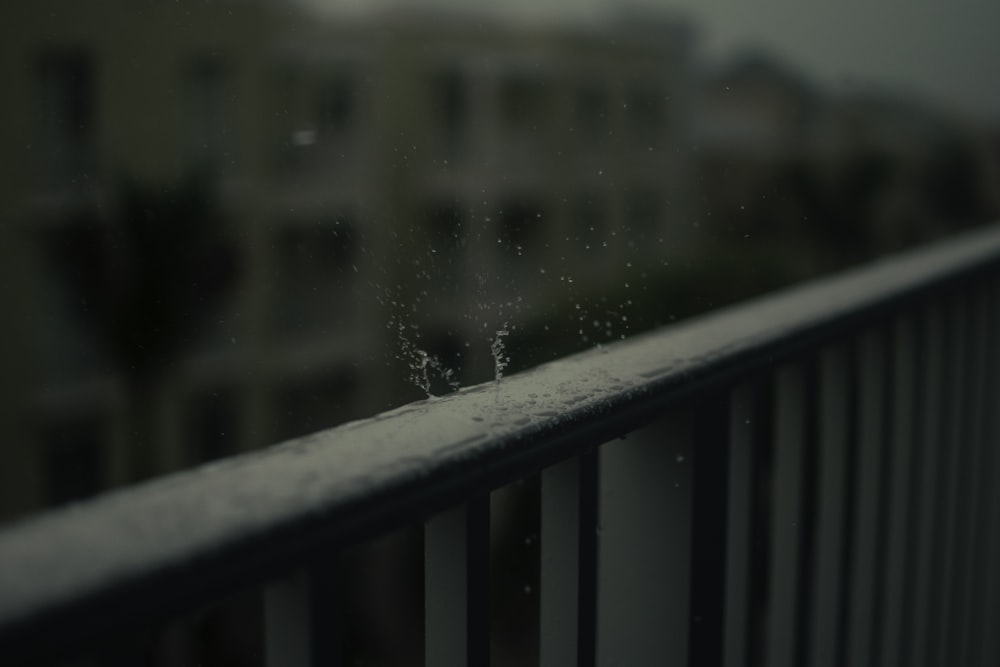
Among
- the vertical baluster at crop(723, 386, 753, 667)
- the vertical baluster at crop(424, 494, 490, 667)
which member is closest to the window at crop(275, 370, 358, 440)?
the vertical baluster at crop(723, 386, 753, 667)

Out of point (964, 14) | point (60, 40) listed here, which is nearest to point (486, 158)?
point (60, 40)

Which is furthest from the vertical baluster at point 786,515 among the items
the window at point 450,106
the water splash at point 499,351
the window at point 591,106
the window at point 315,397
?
the window at point 315,397

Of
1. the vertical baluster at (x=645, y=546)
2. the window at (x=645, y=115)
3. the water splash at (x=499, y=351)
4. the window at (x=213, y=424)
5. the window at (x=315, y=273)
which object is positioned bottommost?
the window at (x=213, y=424)

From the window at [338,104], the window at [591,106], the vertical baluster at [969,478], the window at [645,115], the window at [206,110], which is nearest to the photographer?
the vertical baluster at [969,478]

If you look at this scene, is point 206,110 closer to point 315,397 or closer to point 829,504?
point 315,397

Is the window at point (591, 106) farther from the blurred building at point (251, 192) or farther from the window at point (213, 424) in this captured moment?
the window at point (213, 424)

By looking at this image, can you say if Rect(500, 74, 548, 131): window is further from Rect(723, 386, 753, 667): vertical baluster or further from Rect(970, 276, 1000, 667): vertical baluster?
Rect(723, 386, 753, 667): vertical baluster

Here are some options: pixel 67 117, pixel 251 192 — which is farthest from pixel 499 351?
pixel 251 192
